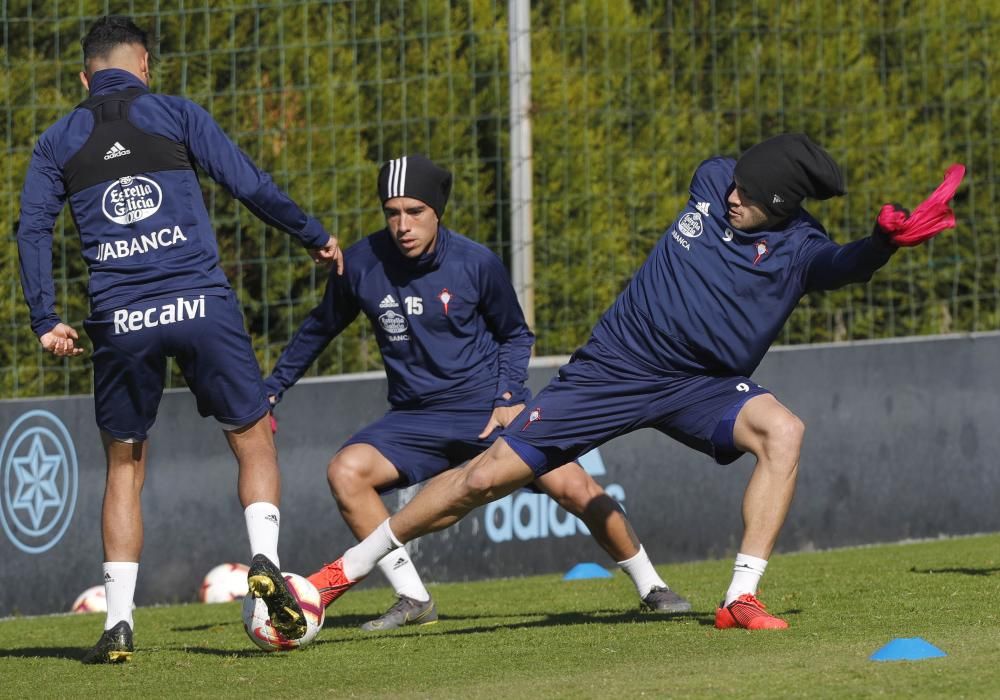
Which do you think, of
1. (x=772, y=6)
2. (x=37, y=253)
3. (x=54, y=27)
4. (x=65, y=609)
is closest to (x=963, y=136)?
(x=772, y=6)

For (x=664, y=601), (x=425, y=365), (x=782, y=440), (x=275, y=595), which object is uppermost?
(x=425, y=365)

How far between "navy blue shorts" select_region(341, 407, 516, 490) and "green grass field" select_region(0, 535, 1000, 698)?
655 mm

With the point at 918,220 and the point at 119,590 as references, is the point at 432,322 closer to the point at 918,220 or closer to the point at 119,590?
the point at 119,590

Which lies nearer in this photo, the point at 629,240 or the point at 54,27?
the point at 54,27

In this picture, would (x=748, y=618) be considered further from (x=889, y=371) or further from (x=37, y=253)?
(x=889, y=371)

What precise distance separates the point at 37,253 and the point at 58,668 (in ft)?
4.77

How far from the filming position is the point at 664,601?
22.3 ft

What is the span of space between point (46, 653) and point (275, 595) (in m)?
1.43

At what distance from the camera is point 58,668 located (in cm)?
586

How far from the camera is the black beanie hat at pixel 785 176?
19.5ft

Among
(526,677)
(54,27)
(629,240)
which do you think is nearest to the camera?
(526,677)

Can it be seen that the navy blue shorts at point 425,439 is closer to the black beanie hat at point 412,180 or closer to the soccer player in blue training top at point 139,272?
the black beanie hat at point 412,180

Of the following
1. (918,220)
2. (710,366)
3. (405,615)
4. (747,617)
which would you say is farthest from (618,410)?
(405,615)

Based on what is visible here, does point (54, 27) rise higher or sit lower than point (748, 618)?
higher
